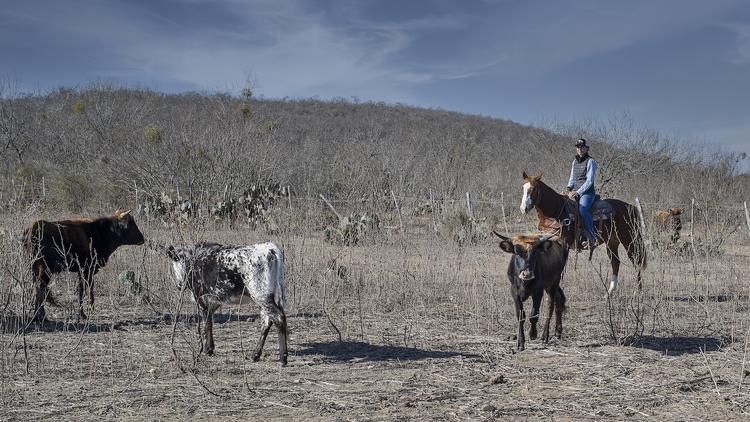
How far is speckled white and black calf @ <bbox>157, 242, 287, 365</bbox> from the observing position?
732 cm

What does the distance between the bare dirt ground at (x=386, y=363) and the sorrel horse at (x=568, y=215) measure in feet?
3.16

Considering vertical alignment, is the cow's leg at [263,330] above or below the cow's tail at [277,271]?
below

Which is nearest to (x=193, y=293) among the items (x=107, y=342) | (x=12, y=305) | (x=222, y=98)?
(x=107, y=342)

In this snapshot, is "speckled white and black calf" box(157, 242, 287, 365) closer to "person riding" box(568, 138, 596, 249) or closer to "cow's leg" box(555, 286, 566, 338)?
"cow's leg" box(555, 286, 566, 338)

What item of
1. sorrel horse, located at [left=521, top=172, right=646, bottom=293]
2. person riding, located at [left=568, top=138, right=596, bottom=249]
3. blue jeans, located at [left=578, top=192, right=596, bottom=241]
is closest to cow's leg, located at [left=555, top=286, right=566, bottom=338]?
sorrel horse, located at [left=521, top=172, right=646, bottom=293]

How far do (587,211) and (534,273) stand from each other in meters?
4.84

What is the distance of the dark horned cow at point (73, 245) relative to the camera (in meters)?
9.15

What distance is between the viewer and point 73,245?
32.4ft

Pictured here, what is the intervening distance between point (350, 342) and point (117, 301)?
13.9 feet

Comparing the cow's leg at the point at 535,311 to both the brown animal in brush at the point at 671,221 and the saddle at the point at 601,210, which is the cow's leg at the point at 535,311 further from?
the brown animal in brush at the point at 671,221

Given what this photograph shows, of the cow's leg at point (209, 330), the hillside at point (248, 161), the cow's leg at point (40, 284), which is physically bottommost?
the cow's leg at point (209, 330)

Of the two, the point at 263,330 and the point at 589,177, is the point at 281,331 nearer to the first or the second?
the point at 263,330

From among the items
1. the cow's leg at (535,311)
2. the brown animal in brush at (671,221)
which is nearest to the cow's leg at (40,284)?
the cow's leg at (535,311)

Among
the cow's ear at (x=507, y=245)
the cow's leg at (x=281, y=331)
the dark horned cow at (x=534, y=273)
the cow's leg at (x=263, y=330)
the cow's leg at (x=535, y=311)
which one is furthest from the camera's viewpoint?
the cow's leg at (x=535, y=311)
